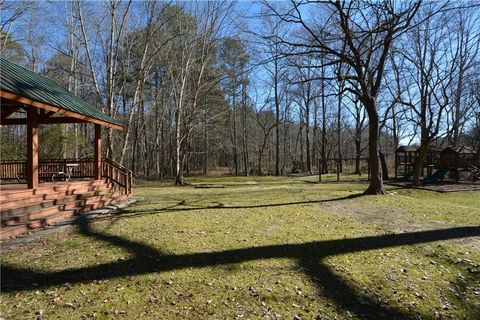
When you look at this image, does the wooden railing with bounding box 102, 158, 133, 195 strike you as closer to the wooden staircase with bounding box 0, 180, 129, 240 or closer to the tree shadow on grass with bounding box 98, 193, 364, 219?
the wooden staircase with bounding box 0, 180, 129, 240

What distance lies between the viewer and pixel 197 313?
3467 mm

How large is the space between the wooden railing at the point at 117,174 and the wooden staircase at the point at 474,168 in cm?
2023

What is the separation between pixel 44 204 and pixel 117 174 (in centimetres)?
554

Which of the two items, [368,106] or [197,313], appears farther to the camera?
[368,106]

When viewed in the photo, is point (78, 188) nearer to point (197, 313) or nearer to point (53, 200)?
point (53, 200)

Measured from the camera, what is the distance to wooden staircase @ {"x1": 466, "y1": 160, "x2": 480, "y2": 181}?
19.9 meters

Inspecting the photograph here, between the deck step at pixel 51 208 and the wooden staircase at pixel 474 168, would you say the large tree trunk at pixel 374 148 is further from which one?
the wooden staircase at pixel 474 168

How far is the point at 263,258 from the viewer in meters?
5.12

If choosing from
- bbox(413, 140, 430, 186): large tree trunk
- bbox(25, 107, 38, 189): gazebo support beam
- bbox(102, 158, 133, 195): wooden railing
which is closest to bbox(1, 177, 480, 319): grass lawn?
bbox(25, 107, 38, 189): gazebo support beam

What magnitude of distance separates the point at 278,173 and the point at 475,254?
28509mm

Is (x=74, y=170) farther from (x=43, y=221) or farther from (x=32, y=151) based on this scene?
(x=43, y=221)

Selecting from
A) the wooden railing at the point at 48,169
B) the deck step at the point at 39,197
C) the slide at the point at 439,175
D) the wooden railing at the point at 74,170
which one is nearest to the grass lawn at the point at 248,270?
the deck step at the point at 39,197

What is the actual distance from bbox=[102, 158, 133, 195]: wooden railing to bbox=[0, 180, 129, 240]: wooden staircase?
126 centimetres

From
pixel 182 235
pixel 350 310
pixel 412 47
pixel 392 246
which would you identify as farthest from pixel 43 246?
pixel 412 47
